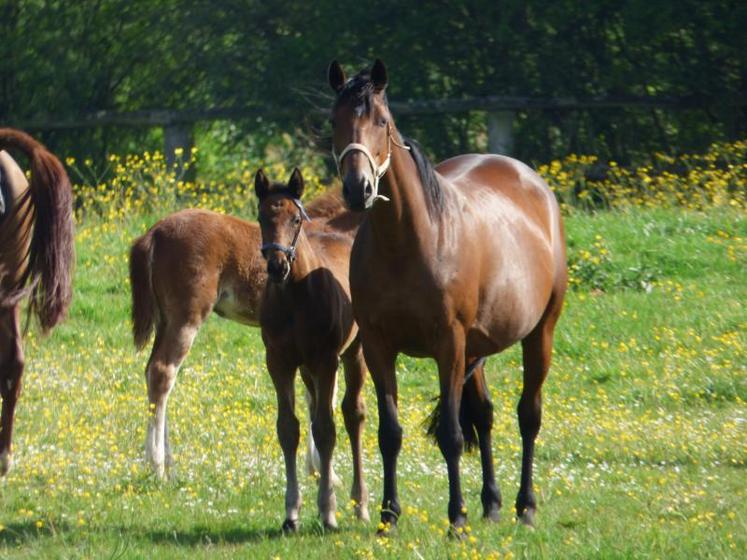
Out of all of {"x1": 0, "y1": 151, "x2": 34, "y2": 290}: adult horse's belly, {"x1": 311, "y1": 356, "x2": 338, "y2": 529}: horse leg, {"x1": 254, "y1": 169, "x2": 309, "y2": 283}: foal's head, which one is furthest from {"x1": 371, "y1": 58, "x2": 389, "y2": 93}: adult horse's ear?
{"x1": 0, "y1": 151, "x2": 34, "y2": 290}: adult horse's belly

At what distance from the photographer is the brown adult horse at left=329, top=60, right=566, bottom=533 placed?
636 centimetres

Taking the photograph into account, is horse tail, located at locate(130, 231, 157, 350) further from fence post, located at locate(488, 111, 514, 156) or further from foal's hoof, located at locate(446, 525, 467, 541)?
fence post, located at locate(488, 111, 514, 156)

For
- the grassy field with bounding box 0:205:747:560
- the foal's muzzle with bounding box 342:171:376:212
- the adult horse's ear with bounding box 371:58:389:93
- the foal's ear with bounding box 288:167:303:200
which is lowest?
the grassy field with bounding box 0:205:747:560

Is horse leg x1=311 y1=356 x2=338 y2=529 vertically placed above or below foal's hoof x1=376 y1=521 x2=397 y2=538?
above

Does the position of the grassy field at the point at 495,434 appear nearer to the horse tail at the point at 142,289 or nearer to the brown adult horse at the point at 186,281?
the brown adult horse at the point at 186,281

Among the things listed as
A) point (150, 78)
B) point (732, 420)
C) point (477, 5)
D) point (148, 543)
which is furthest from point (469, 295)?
Answer: point (150, 78)

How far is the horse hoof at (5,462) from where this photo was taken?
855 centimetres

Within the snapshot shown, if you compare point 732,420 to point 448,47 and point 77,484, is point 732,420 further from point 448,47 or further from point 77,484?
point 448,47

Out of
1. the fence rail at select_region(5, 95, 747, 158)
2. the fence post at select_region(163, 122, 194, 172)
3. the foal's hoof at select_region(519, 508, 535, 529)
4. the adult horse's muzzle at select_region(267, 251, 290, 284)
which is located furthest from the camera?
the fence post at select_region(163, 122, 194, 172)

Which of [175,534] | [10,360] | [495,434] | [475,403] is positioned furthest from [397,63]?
[175,534]

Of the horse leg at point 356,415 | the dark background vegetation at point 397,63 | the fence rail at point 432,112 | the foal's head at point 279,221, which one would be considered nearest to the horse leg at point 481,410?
the horse leg at point 356,415

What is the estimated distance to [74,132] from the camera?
1928 cm

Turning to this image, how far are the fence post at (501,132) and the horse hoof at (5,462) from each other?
9.66 m

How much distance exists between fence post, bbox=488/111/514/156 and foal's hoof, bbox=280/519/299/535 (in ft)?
35.1
